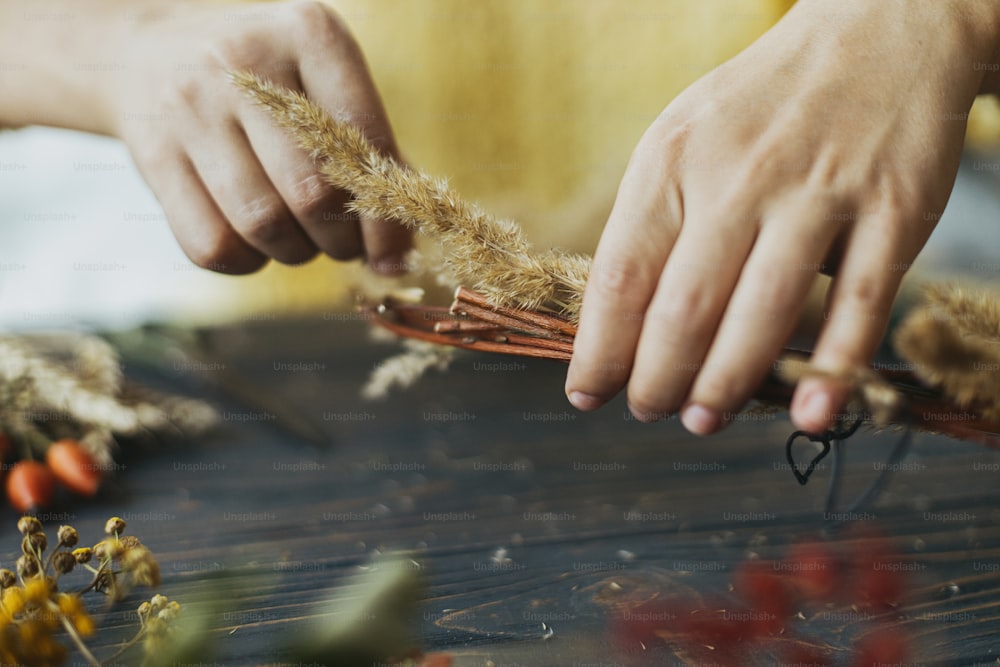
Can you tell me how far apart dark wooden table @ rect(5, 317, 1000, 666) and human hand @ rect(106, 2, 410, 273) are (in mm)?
183

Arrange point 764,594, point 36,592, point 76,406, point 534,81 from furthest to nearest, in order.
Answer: point 534,81 → point 76,406 → point 764,594 → point 36,592

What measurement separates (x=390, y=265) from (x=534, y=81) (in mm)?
504

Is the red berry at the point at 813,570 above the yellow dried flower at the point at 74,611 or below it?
below

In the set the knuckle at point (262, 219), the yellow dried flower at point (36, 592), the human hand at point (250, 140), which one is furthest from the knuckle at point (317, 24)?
the yellow dried flower at point (36, 592)

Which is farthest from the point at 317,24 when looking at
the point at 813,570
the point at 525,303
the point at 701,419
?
the point at 813,570

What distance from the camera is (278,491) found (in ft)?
1.86

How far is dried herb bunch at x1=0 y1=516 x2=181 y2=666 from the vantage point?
28 cm

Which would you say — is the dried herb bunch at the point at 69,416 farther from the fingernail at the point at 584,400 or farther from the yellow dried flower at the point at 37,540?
the fingernail at the point at 584,400

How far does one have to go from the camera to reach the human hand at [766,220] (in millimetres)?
315

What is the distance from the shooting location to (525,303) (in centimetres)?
38

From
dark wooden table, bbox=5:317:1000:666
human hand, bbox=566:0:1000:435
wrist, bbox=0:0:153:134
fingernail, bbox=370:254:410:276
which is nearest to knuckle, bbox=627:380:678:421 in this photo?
human hand, bbox=566:0:1000:435

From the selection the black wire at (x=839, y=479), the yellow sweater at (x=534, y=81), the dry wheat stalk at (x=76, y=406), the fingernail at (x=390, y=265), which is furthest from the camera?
the yellow sweater at (x=534, y=81)

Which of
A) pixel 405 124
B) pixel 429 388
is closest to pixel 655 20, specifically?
pixel 405 124

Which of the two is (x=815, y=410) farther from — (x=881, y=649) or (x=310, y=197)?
(x=310, y=197)
